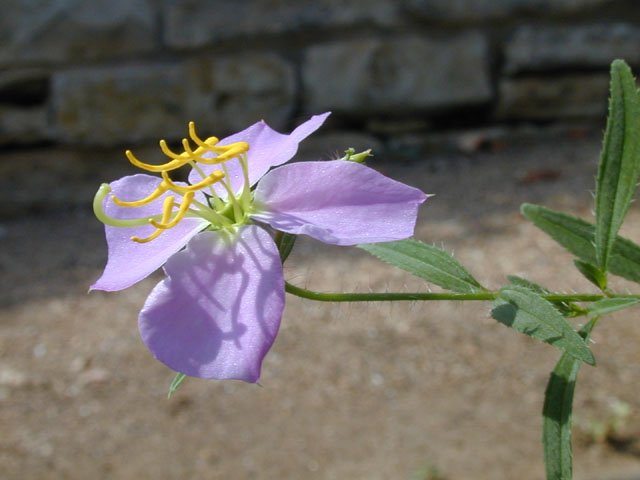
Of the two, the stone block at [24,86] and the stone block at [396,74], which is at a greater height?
the stone block at [396,74]

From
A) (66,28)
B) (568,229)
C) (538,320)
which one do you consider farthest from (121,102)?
(538,320)

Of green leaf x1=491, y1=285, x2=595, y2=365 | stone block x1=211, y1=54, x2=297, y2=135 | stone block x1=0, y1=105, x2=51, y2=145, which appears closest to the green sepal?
green leaf x1=491, y1=285, x2=595, y2=365

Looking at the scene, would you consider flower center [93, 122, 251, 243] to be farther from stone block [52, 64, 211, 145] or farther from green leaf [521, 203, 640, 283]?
stone block [52, 64, 211, 145]

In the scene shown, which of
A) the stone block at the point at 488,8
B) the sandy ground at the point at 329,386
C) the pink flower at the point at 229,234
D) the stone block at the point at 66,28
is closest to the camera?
the pink flower at the point at 229,234

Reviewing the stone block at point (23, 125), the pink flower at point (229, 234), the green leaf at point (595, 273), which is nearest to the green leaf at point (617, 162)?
the green leaf at point (595, 273)

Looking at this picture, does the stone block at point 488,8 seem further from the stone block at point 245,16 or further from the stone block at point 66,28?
the stone block at point 66,28

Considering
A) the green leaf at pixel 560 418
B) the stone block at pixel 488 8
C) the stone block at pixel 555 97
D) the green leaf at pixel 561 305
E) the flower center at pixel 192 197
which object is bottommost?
the stone block at pixel 555 97
